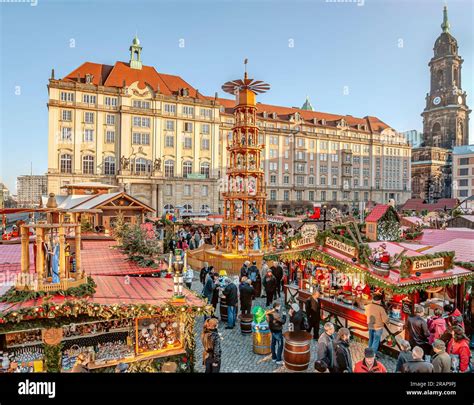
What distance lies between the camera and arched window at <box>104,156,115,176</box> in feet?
142

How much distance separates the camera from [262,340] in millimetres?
8055

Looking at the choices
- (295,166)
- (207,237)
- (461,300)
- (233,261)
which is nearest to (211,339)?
(461,300)

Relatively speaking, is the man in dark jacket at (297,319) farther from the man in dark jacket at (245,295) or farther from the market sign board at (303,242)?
the market sign board at (303,242)

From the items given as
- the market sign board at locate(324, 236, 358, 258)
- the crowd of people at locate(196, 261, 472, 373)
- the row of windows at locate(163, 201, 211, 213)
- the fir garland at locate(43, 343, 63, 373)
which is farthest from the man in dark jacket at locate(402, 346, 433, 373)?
the row of windows at locate(163, 201, 211, 213)

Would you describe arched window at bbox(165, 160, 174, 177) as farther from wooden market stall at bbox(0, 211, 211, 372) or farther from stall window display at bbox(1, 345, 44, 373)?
stall window display at bbox(1, 345, 44, 373)

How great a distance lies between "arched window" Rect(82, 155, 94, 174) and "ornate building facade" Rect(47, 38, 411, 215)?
0.12 meters

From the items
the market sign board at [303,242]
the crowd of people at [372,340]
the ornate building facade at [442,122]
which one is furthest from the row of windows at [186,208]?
the ornate building facade at [442,122]

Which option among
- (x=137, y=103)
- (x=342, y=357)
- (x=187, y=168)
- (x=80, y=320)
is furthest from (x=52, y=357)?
(x=137, y=103)

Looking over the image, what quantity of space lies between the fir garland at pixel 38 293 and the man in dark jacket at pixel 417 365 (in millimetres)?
5820

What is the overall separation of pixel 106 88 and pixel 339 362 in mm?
45360

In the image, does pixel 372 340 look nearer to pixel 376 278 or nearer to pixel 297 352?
pixel 376 278

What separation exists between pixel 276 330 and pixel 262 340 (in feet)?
2.13

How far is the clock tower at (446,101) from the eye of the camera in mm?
74188
